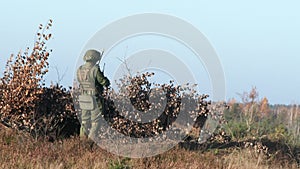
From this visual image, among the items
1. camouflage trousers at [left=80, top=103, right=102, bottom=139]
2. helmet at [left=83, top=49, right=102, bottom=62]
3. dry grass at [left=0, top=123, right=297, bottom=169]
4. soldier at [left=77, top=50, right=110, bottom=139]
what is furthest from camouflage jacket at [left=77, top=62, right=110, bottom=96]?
dry grass at [left=0, top=123, right=297, bottom=169]

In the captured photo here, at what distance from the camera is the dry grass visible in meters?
9.92

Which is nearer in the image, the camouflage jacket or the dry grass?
the dry grass

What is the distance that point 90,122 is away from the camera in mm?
12352

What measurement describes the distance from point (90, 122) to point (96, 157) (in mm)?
2148

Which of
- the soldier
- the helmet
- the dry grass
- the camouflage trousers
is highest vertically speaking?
the helmet

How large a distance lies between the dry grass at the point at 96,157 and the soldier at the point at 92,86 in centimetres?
67

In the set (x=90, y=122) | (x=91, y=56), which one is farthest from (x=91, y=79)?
(x=90, y=122)

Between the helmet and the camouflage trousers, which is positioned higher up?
the helmet

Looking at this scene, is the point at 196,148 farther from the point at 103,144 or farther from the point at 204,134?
the point at 103,144

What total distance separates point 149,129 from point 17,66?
11.3 feet

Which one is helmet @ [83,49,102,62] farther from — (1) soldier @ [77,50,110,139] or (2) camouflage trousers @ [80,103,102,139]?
(2) camouflage trousers @ [80,103,102,139]

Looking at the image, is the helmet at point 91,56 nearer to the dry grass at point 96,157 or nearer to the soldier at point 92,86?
the soldier at point 92,86

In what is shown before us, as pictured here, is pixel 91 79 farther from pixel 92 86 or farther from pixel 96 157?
pixel 96 157

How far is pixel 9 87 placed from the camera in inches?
479
